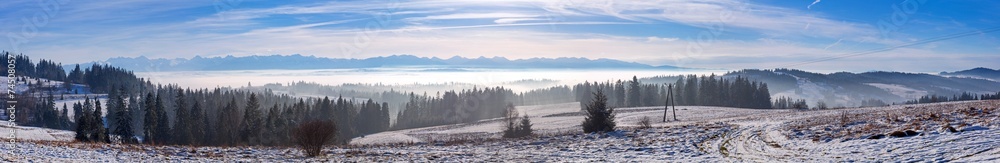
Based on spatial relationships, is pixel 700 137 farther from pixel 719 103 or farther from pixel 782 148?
pixel 719 103

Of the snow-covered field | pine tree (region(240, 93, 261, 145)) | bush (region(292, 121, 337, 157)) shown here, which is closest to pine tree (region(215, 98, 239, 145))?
pine tree (region(240, 93, 261, 145))

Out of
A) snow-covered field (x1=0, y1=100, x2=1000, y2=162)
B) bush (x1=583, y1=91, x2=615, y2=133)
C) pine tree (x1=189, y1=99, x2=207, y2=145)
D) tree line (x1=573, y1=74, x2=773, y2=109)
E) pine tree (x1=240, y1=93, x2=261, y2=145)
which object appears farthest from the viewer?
tree line (x1=573, y1=74, x2=773, y2=109)

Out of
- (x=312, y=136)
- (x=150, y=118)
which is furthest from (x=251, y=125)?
(x=312, y=136)

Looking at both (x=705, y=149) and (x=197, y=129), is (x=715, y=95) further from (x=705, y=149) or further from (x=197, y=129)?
(x=705, y=149)

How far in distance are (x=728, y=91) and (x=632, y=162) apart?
5021 inches

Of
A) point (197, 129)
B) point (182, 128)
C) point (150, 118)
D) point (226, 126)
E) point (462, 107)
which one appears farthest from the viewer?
point (462, 107)

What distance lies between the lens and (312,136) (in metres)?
26.8

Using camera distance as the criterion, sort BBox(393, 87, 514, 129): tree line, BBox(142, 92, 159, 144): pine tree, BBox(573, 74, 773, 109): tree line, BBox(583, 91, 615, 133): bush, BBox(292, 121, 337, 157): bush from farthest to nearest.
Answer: BBox(393, 87, 514, 129): tree line, BBox(573, 74, 773, 109): tree line, BBox(142, 92, 159, 144): pine tree, BBox(583, 91, 615, 133): bush, BBox(292, 121, 337, 157): bush

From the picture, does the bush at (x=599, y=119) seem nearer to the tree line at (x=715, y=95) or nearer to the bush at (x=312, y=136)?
the bush at (x=312, y=136)

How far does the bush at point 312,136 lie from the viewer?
26.6 metres

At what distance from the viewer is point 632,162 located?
23.5 m

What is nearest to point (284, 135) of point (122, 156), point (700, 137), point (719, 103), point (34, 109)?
point (122, 156)

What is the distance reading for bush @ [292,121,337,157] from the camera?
26.6m

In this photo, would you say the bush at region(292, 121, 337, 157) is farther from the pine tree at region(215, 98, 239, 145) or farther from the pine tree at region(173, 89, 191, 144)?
the pine tree at region(173, 89, 191, 144)
